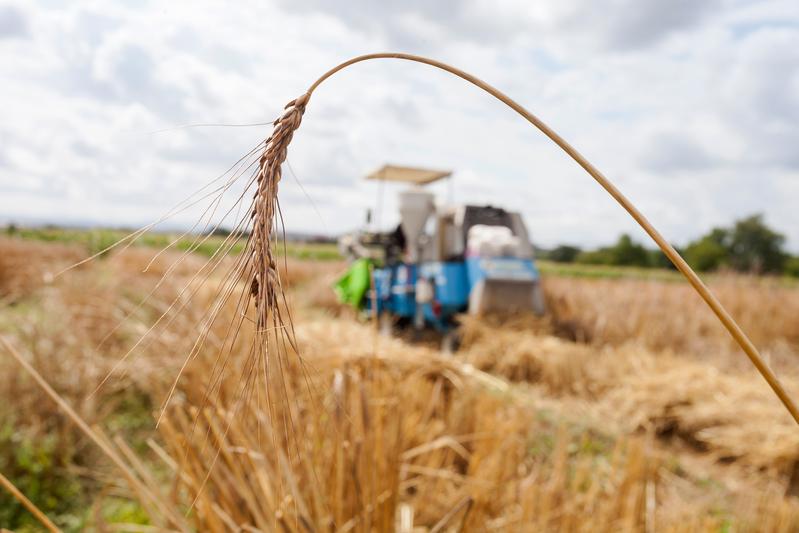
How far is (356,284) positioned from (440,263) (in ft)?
3.99

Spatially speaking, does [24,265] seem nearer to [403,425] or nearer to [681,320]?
[681,320]

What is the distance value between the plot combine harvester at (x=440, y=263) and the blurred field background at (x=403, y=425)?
44 cm

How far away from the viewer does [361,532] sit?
1.09 m

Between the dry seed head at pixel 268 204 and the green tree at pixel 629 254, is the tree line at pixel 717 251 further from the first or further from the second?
the dry seed head at pixel 268 204

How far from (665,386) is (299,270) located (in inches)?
451

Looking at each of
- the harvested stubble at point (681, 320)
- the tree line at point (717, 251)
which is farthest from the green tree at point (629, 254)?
the harvested stubble at point (681, 320)

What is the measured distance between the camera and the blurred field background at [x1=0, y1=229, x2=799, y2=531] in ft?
3.73

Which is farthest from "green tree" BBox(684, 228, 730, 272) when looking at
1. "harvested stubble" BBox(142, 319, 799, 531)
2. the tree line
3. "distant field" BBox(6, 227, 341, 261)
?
"harvested stubble" BBox(142, 319, 799, 531)

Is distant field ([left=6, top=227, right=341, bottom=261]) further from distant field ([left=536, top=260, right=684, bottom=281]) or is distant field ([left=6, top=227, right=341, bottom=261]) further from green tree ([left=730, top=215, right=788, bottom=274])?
green tree ([left=730, top=215, right=788, bottom=274])

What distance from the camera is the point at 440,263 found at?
6.63 metres

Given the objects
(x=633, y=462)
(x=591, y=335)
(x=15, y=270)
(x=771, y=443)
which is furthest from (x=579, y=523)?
(x=15, y=270)

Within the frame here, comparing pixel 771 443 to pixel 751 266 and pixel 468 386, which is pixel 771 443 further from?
pixel 751 266

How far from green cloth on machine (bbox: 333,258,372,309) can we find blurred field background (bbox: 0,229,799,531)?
163 centimetres

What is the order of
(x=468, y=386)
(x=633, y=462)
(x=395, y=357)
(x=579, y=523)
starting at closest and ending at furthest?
(x=579, y=523), (x=633, y=462), (x=468, y=386), (x=395, y=357)
